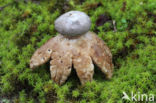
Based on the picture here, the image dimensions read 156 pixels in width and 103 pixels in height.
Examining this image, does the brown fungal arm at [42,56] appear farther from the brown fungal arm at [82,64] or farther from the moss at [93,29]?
the brown fungal arm at [82,64]

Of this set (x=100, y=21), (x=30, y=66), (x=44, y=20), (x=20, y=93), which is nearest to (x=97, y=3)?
(x=100, y=21)

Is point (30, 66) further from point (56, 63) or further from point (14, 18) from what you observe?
point (14, 18)

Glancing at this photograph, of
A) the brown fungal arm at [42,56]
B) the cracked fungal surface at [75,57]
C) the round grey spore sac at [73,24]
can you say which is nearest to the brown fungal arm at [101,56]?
the cracked fungal surface at [75,57]

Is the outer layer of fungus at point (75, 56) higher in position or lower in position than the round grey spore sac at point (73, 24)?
lower

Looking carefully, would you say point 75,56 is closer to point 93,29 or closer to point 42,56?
point 42,56

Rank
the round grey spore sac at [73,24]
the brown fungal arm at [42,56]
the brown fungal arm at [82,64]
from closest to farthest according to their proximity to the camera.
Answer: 1. the round grey spore sac at [73,24]
2. the brown fungal arm at [82,64]
3. the brown fungal arm at [42,56]

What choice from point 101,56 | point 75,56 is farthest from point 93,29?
point 75,56

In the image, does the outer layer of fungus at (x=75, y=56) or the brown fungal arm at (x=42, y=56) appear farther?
the brown fungal arm at (x=42, y=56)
